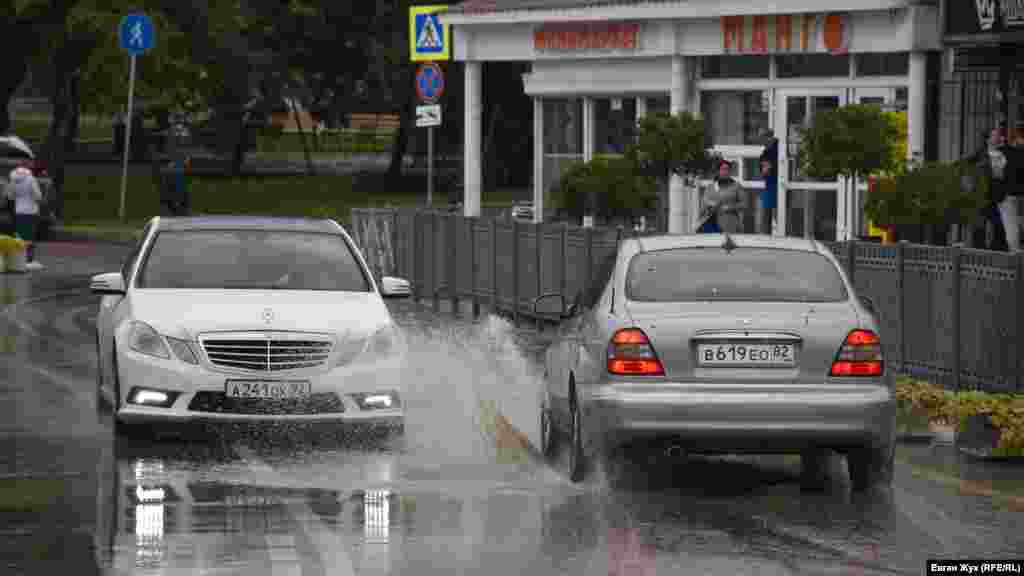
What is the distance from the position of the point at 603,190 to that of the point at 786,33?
586cm

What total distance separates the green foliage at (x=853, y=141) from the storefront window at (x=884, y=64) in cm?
541

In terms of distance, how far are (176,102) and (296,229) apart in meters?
51.4

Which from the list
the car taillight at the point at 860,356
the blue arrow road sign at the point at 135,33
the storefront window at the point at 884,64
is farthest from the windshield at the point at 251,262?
the blue arrow road sign at the point at 135,33

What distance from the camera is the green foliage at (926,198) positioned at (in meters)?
21.5

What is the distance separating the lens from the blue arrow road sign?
4469 centimetres

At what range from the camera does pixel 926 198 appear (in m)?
21.5

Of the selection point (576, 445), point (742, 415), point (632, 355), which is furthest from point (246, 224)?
point (742, 415)

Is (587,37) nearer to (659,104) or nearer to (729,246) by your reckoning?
(659,104)

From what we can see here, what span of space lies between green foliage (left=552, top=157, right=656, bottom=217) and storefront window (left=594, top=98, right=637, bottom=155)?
9.16m

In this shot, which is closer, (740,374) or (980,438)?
(740,374)

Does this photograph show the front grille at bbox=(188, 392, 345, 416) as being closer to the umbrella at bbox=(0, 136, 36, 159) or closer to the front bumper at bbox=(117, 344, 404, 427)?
the front bumper at bbox=(117, 344, 404, 427)

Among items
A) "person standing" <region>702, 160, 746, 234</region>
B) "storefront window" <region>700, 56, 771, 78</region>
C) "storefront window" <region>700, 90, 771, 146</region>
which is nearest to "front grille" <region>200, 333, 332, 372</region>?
"person standing" <region>702, 160, 746, 234</region>

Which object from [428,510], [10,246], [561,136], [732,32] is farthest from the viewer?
[561,136]

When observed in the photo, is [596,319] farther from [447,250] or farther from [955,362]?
[447,250]
